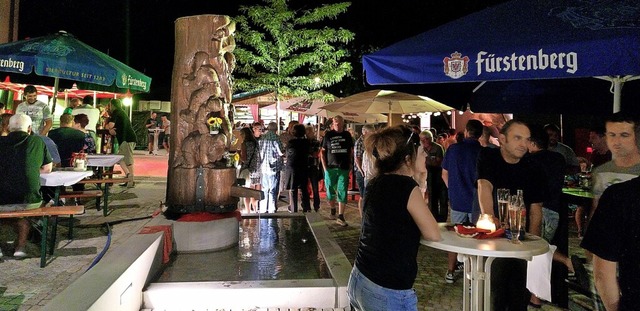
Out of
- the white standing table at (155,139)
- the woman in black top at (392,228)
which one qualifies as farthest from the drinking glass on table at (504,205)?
the white standing table at (155,139)

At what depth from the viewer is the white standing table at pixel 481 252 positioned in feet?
9.12

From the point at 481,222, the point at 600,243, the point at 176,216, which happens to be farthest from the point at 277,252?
the point at 600,243

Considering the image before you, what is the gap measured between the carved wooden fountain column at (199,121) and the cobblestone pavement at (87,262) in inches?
38.1

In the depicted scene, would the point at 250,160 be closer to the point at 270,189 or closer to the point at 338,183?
the point at 270,189

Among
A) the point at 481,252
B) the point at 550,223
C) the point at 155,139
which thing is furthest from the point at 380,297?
the point at 155,139

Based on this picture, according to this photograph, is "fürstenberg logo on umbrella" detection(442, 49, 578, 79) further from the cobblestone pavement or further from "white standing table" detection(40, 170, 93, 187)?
"white standing table" detection(40, 170, 93, 187)

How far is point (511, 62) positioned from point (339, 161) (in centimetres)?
563

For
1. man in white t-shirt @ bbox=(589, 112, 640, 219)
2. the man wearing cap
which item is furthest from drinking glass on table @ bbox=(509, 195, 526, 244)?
the man wearing cap

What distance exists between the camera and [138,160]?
770 inches

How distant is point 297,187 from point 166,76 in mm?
26303

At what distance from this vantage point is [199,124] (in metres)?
5.34

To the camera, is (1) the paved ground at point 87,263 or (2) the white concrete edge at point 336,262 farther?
(1) the paved ground at point 87,263

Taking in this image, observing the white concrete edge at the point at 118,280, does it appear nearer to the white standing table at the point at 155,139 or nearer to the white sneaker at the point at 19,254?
the white sneaker at the point at 19,254

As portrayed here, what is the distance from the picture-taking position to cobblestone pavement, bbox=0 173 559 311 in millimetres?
4727
